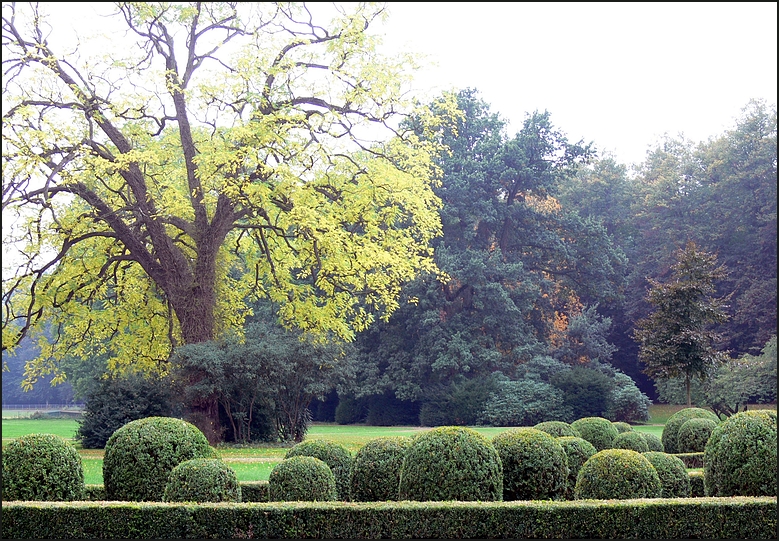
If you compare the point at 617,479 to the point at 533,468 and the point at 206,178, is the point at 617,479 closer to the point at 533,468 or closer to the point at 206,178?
the point at 533,468

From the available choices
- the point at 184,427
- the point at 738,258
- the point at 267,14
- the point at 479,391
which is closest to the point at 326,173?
the point at 267,14

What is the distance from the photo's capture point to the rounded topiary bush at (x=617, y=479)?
28.9ft

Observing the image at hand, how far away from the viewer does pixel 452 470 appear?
8.52 m

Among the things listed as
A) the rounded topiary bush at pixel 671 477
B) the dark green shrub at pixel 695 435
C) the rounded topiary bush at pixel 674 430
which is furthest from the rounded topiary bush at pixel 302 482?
the rounded topiary bush at pixel 674 430

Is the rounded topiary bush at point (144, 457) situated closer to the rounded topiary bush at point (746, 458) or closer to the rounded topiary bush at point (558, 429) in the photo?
the rounded topiary bush at point (558, 429)

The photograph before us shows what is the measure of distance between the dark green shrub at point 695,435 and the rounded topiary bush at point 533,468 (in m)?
7.37

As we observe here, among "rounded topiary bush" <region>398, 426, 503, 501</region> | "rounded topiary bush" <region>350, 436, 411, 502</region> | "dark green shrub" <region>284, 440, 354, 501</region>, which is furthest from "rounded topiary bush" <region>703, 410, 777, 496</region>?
"dark green shrub" <region>284, 440, 354, 501</region>

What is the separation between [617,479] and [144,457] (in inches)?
221

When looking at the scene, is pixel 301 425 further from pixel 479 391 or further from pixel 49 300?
pixel 479 391

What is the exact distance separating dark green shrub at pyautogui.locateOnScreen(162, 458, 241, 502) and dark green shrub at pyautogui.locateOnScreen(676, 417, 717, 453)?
10043 mm

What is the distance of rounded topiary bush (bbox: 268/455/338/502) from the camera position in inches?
356

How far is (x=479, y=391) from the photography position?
113 ft

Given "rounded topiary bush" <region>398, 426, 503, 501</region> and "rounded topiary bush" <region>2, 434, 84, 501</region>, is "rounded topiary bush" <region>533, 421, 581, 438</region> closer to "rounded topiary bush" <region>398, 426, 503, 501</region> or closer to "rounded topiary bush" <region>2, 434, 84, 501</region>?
"rounded topiary bush" <region>398, 426, 503, 501</region>

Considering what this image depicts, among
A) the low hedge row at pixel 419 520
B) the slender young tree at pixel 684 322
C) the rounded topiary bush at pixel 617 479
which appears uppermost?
the slender young tree at pixel 684 322
